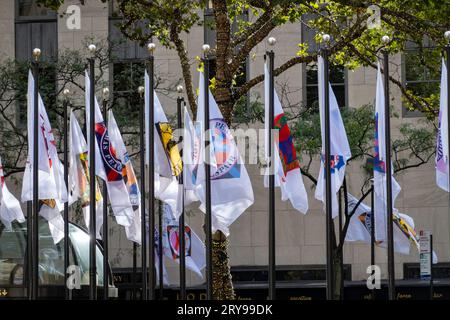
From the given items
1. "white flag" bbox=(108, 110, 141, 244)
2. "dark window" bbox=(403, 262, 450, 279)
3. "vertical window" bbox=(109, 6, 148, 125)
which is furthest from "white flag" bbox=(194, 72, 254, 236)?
"dark window" bbox=(403, 262, 450, 279)

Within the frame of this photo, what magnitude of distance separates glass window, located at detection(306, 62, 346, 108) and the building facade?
0.03 m

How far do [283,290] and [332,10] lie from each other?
29.0 feet

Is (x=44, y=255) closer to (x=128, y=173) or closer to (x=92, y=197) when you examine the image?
(x=128, y=173)

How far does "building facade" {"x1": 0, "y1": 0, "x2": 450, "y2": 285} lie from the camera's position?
3822 cm

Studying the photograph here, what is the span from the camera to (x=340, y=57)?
95.6ft

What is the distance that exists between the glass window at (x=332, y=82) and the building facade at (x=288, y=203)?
0.11 feet

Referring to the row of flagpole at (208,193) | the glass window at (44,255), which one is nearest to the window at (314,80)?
the glass window at (44,255)

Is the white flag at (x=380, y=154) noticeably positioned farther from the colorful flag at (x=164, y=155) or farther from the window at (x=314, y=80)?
the window at (x=314, y=80)

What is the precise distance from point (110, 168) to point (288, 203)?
16.0 metres

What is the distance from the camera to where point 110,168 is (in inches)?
923

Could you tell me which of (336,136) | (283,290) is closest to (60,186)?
(336,136)

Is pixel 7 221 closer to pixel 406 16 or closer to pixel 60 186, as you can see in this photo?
pixel 60 186

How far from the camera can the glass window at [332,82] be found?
39125mm
